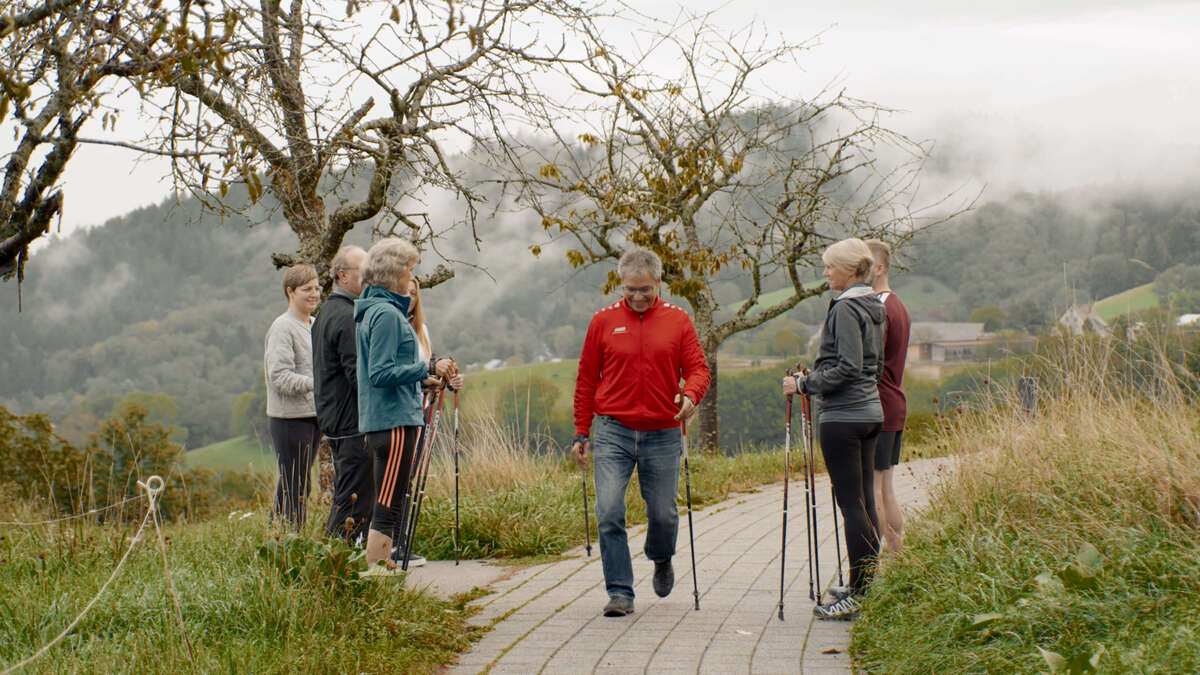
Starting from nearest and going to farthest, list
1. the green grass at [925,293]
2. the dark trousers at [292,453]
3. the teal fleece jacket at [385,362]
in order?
the teal fleece jacket at [385,362] → the dark trousers at [292,453] → the green grass at [925,293]

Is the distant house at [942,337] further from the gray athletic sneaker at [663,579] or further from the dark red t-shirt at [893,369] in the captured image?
the gray athletic sneaker at [663,579]

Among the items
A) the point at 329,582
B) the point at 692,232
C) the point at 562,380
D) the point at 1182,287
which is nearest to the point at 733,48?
the point at 692,232

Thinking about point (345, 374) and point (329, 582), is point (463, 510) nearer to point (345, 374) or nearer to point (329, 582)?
point (345, 374)

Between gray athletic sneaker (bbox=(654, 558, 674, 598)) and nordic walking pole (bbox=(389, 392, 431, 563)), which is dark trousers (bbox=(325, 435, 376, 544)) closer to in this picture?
nordic walking pole (bbox=(389, 392, 431, 563))

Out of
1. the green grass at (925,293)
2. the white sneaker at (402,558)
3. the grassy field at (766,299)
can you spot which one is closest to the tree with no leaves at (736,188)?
the grassy field at (766,299)

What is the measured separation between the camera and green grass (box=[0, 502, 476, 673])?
154 inches

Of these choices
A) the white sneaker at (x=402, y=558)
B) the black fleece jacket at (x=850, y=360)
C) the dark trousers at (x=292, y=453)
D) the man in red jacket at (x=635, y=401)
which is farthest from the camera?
the white sneaker at (x=402, y=558)

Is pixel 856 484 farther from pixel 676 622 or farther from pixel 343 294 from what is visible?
pixel 343 294

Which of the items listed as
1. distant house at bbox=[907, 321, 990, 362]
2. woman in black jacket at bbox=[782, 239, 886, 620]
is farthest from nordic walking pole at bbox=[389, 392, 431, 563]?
distant house at bbox=[907, 321, 990, 362]

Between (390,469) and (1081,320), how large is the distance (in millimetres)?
5559

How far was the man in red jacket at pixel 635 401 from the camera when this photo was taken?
5336mm

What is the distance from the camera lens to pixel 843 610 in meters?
5.16

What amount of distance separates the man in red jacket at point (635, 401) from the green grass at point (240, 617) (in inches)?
37.1

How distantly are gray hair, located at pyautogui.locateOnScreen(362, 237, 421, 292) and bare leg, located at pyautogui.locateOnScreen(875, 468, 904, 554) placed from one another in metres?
2.75
